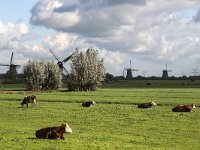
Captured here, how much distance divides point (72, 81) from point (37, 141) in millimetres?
110796

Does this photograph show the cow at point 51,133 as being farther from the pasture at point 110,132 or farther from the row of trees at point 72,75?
the row of trees at point 72,75

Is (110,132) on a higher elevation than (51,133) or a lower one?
lower

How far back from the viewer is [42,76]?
131 metres

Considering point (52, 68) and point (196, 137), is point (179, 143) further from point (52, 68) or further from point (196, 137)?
point (52, 68)

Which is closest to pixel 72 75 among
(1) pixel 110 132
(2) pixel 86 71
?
(2) pixel 86 71

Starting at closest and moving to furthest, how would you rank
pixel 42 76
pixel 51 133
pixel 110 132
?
pixel 51 133 < pixel 110 132 < pixel 42 76

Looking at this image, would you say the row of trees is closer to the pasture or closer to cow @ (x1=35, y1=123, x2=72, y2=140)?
the pasture

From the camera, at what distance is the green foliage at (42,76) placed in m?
130

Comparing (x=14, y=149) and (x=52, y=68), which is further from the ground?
(x=52, y=68)

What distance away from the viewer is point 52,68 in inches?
5310

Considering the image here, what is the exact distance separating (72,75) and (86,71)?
4.39 m

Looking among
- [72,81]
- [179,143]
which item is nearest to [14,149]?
[179,143]

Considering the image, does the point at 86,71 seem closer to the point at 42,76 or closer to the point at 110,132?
the point at 42,76

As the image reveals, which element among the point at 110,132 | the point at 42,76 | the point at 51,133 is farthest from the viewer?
the point at 42,76
